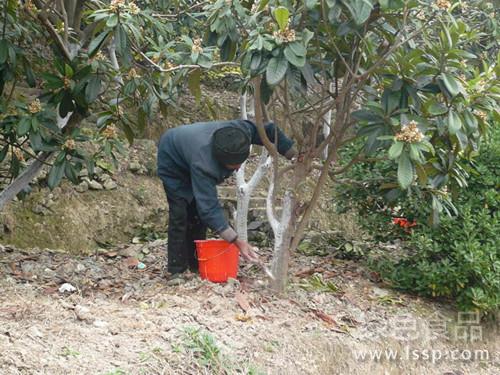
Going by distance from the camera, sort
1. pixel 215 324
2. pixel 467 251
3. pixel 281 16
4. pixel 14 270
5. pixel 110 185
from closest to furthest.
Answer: pixel 281 16
pixel 215 324
pixel 467 251
pixel 14 270
pixel 110 185

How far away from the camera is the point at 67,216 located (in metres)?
6.10

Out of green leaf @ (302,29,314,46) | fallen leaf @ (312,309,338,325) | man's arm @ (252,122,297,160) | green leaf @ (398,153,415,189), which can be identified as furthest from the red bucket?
green leaf @ (302,29,314,46)

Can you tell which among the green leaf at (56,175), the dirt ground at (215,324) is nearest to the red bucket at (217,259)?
the dirt ground at (215,324)

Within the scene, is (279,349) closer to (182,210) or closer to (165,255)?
(182,210)

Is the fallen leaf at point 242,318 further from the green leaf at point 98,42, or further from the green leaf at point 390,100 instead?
the green leaf at point 98,42

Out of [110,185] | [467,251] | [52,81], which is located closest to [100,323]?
[52,81]

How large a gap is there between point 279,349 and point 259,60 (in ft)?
5.41

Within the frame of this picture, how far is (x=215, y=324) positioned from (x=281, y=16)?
181cm

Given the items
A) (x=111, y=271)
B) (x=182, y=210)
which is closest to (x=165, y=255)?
(x=111, y=271)

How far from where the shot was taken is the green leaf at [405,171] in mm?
3123

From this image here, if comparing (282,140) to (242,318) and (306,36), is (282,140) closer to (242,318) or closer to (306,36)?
(306,36)

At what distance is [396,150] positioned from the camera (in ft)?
10.2

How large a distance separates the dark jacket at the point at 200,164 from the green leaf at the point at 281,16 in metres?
1.08

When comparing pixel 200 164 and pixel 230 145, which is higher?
pixel 230 145
